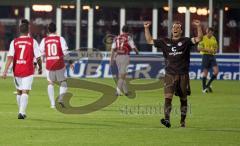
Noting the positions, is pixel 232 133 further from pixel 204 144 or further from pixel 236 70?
pixel 236 70

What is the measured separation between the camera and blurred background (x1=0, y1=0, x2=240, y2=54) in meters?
48.0

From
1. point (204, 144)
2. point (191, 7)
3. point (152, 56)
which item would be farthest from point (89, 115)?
point (191, 7)

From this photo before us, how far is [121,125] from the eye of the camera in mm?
18453

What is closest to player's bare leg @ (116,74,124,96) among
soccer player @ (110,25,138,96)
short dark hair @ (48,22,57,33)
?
soccer player @ (110,25,138,96)

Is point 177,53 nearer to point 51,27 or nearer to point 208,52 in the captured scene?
point 51,27

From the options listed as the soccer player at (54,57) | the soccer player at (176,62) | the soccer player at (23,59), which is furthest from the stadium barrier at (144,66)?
the soccer player at (176,62)

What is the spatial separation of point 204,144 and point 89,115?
6.26 meters

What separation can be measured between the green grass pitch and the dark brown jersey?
120 centimetres

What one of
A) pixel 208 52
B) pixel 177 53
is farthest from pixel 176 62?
pixel 208 52

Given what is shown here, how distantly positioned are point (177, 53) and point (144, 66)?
69.8 feet

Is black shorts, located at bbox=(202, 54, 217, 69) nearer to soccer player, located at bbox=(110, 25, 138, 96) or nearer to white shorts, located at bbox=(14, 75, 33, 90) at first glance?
soccer player, located at bbox=(110, 25, 138, 96)

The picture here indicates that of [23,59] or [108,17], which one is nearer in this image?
[23,59]

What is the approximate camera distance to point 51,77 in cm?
2306

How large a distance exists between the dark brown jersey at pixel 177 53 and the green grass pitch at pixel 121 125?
120 centimetres
